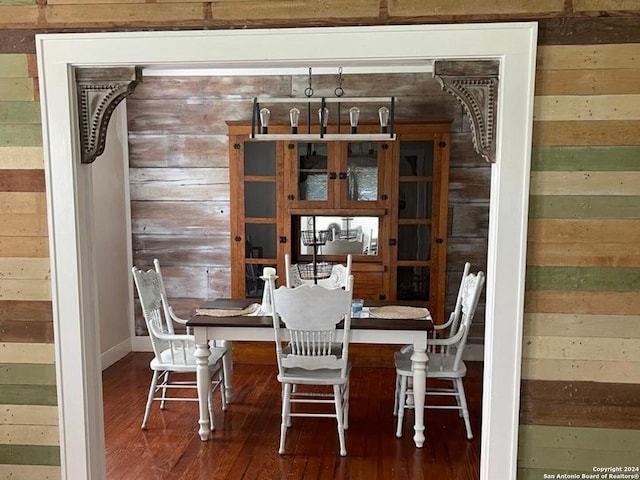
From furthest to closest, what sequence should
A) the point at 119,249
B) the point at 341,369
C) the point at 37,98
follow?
1. the point at 119,249
2. the point at 341,369
3. the point at 37,98

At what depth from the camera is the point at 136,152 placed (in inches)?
191

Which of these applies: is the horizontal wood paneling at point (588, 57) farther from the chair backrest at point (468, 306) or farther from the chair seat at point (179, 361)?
the chair seat at point (179, 361)

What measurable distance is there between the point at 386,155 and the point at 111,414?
2.65 meters

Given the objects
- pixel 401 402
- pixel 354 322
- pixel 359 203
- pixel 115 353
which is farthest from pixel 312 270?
pixel 115 353

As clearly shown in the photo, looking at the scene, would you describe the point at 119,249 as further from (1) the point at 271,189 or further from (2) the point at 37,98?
(2) the point at 37,98

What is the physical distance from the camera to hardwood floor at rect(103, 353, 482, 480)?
9.63ft

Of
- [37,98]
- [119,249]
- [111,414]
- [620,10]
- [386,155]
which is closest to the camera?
[620,10]

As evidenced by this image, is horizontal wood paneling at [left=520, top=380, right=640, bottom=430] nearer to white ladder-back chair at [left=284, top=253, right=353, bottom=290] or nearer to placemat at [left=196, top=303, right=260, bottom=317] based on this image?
placemat at [left=196, top=303, right=260, bottom=317]

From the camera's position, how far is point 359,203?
4.45 metres

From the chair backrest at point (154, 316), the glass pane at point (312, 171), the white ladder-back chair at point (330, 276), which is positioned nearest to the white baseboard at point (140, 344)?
the chair backrest at point (154, 316)

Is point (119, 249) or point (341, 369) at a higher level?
point (119, 249)

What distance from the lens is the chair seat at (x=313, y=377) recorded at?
10.1ft

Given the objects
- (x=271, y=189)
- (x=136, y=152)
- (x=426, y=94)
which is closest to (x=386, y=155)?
(x=426, y=94)

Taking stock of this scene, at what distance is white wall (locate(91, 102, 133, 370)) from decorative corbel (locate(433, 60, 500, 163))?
3272 mm
